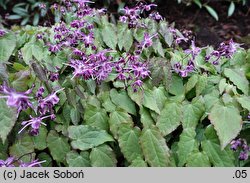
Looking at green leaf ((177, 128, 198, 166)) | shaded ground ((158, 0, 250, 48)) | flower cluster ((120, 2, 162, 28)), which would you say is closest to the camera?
green leaf ((177, 128, 198, 166))

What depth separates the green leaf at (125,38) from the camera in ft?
7.81

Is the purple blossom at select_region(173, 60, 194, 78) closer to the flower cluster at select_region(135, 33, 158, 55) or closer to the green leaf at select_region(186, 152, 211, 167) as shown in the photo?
the flower cluster at select_region(135, 33, 158, 55)

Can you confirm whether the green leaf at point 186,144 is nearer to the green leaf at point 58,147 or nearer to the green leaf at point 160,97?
the green leaf at point 160,97

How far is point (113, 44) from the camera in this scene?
2.40 metres

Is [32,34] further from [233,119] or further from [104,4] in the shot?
[104,4]

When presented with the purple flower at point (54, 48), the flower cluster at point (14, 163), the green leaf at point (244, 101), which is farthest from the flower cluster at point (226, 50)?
the flower cluster at point (14, 163)

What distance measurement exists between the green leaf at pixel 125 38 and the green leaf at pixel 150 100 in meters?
0.42

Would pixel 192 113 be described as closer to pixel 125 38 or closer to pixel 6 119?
pixel 125 38

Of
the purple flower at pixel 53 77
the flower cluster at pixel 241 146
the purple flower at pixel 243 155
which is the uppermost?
the purple flower at pixel 53 77

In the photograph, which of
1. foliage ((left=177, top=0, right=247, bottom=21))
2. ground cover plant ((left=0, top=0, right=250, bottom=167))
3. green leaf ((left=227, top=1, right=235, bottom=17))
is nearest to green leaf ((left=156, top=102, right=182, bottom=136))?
ground cover plant ((left=0, top=0, right=250, bottom=167))

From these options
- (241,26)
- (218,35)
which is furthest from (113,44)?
(241,26)

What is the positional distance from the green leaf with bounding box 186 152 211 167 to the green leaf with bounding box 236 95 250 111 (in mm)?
263

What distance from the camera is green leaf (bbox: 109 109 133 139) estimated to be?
1.91 metres
